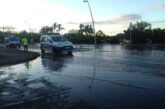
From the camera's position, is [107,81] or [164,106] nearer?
[164,106]

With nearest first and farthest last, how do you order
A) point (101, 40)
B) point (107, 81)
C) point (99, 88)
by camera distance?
point (99, 88)
point (107, 81)
point (101, 40)

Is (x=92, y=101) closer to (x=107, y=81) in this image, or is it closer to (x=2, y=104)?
(x=2, y=104)

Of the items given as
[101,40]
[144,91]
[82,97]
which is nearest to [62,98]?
[82,97]

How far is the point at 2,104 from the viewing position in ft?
30.9

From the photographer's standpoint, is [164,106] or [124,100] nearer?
[164,106]

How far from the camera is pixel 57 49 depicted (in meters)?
34.9

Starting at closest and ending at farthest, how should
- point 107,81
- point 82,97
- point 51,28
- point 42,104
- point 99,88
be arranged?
point 42,104 → point 82,97 → point 99,88 → point 107,81 → point 51,28

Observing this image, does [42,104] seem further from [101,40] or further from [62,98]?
[101,40]

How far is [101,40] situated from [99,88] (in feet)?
249

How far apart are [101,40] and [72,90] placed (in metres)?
76.1

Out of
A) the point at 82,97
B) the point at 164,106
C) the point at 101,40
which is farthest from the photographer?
the point at 101,40

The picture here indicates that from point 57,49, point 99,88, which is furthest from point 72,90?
point 57,49

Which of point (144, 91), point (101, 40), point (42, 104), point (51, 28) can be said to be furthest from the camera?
point (51, 28)

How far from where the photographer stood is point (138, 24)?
132 metres
